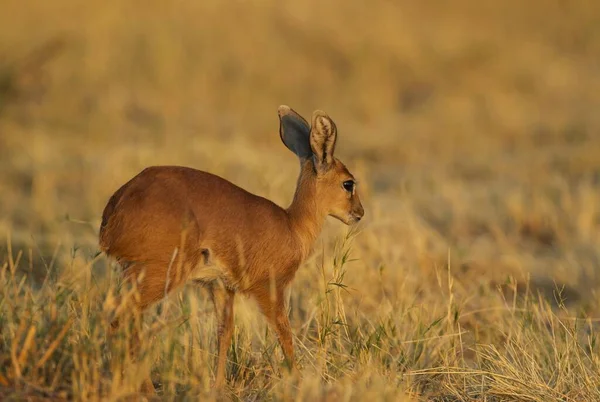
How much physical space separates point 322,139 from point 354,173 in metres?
4.14

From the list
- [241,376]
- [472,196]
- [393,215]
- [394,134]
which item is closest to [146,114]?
[394,134]

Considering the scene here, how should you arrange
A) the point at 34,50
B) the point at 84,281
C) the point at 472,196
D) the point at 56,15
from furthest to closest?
the point at 56,15 < the point at 34,50 < the point at 472,196 < the point at 84,281

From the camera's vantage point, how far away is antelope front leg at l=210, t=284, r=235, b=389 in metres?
5.05

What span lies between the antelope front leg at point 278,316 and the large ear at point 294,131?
3.03 feet

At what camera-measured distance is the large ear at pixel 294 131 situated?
5.57 m

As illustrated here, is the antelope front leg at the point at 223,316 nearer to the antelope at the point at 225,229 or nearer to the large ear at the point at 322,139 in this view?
the antelope at the point at 225,229

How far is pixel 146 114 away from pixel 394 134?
11.3ft

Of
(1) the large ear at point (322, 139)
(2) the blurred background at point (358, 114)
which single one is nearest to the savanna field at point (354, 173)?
(2) the blurred background at point (358, 114)

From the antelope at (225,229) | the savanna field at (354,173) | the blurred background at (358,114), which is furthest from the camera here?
the blurred background at (358,114)

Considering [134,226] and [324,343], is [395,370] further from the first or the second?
[134,226]

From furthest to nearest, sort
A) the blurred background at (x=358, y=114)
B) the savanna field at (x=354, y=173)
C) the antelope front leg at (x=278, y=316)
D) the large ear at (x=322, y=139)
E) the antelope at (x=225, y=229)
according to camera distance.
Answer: the blurred background at (x=358, y=114)
the large ear at (x=322, y=139)
the antelope front leg at (x=278, y=316)
the savanna field at (x=354, y=173)
the antelope at (x=225, y=229)

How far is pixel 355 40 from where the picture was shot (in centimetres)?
1923

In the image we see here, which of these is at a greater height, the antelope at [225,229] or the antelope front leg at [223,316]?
the antelope at [225,229]

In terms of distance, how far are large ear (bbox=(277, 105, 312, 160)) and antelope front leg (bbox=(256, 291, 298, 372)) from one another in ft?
3.03
